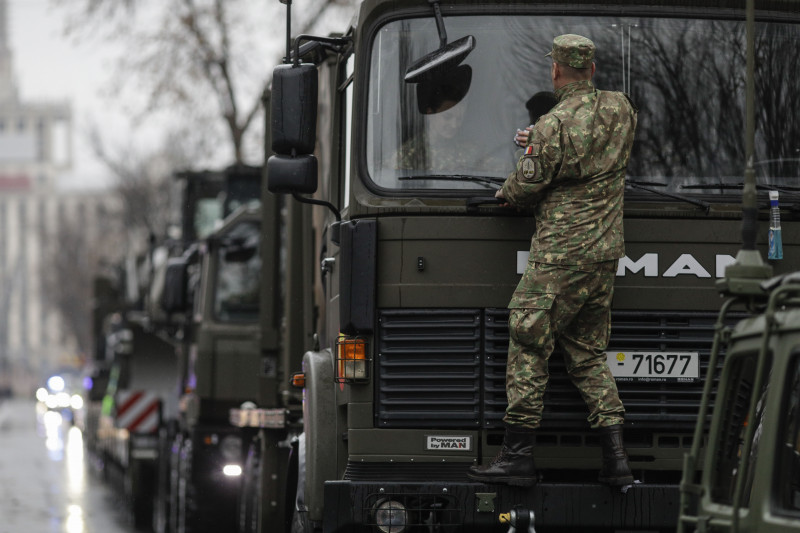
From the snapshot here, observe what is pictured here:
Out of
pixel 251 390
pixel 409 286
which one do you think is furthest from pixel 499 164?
pixel 251 390

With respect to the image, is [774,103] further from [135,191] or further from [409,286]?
[135,191]

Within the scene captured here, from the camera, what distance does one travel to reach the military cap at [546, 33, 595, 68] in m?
6.98

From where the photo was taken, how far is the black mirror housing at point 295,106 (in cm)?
720

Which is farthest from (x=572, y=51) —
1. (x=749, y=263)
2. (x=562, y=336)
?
(x=749, y=263)

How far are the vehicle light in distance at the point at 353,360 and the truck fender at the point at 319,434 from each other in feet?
1.05

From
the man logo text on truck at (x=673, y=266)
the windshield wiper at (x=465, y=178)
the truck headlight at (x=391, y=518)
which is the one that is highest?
the windshield wiper at (x=465, y=178)

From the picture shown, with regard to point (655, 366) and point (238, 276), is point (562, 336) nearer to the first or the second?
point (655, 366)

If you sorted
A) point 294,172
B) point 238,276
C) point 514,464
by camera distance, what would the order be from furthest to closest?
point 238,276 → point 294,172 → point 514,464

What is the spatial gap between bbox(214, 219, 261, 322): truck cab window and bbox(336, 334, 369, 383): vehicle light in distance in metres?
6.60

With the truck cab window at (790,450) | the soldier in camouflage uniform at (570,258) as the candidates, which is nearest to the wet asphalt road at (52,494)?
the soldier in camouflage uniform at (570,258)

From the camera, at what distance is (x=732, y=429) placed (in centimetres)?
475

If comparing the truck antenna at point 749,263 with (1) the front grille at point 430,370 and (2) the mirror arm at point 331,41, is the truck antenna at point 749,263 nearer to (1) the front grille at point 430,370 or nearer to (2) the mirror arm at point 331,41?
(1) the front grille at point 430,370

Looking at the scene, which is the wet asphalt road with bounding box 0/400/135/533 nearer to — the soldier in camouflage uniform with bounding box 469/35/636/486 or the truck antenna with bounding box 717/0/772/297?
the soldier in camouflage uniform with bounding box 469/35/636/486

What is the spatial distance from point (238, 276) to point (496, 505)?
7282 millimetres
